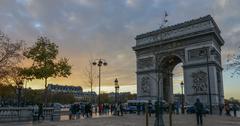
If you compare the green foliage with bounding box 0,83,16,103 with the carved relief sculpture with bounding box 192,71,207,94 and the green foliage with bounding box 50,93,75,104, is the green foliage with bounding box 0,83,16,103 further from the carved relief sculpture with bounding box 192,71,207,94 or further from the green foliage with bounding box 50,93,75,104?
the green foliage with bounding box 50,93,75,104

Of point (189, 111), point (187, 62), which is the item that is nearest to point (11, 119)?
point (189, 111)

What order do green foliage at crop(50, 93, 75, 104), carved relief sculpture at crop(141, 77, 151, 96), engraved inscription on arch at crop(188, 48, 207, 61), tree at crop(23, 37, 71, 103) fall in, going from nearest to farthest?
tree at crop(23, 37, 71, 103)
engraved inscription on arch at crop(188, 48, 207, 61)
carved relief sculpture at crop(141, 77, 151, 96)
green foliage at crop(50, 93, 75, 104)

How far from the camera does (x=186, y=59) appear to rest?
52.1 metres

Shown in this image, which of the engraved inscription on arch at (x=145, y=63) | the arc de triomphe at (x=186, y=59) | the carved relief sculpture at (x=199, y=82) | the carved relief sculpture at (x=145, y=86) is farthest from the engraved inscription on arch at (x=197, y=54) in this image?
the carved relief sculpture at (x=145, y=86)

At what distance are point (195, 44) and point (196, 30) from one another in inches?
87.3

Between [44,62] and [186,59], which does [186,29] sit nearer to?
[186,59]

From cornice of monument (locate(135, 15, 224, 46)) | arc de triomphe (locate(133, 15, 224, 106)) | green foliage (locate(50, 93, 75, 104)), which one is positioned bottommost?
green foliage (locate(50, 93, 75, 104))

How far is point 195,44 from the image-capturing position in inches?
2002

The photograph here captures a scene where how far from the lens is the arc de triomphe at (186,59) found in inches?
1923

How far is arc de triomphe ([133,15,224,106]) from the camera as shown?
48.8m

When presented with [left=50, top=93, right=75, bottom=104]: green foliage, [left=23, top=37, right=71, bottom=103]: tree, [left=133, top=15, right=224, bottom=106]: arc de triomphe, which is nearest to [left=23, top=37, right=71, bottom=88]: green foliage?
[left=23, top=37, right=71, bottom=103]: tree

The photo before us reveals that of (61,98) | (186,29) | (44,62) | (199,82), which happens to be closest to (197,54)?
(199,82)

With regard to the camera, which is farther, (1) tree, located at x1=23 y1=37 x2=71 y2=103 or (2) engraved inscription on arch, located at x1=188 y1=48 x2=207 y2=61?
(2) engraved inscription on arch, located at x1=188 y1=48 x2=207 y2=61

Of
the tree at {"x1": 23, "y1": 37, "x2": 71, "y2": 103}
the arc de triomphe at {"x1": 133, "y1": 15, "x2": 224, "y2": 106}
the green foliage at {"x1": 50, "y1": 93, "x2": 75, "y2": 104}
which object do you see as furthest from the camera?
the green foliage at {"x1": 50, "y1": 93, "x2": 75, "y2": 104}
